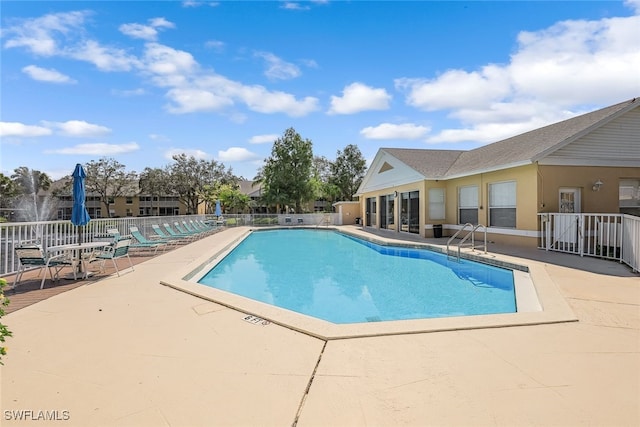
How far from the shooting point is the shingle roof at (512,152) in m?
10.7

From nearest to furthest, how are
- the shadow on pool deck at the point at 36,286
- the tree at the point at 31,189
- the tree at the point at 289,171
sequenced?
the shadow on pool deck at the point at 36,286 → the tree at the point at 289,171 → the tree at the point at 31,189

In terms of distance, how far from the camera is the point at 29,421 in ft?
7.62

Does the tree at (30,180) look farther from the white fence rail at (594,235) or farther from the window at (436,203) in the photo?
the white fence rail at (594,235)

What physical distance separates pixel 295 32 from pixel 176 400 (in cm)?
1317

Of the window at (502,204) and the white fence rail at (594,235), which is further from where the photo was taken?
the window at (502,204)

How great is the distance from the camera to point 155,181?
161ft

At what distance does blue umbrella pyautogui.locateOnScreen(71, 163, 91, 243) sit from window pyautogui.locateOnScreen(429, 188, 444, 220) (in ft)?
44.9

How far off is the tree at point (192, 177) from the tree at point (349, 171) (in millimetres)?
17653

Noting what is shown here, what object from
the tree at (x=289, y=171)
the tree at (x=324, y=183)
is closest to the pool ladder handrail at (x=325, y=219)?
the tree at (x=289, y=171)

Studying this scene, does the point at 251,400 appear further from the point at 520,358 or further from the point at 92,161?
the point at 92,161

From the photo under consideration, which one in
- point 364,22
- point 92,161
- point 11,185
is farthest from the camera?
point 92,161

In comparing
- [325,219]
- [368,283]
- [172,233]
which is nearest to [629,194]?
[368,283]

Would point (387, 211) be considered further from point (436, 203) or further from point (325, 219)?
point (325, 219)

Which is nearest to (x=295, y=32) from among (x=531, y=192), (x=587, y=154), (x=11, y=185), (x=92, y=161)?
(x=531, y=192)
